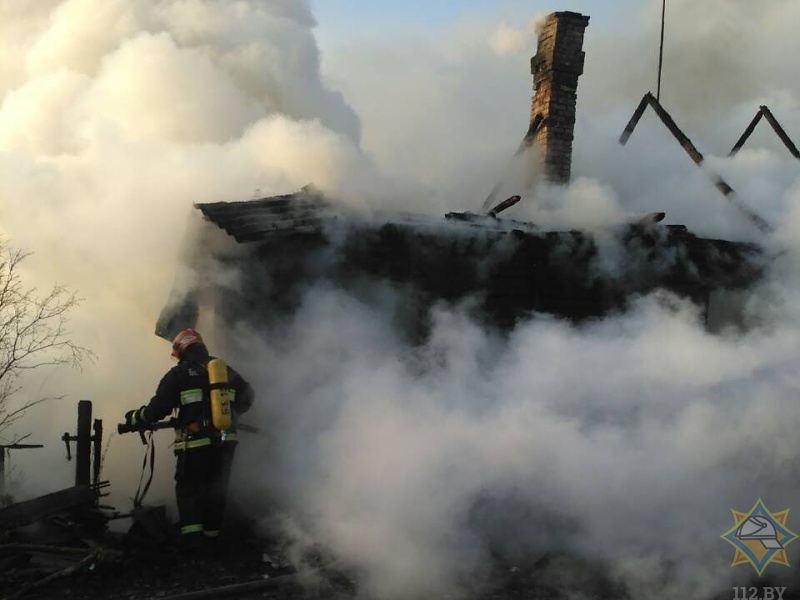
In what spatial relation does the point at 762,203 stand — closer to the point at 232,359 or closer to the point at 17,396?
the point at 232,359

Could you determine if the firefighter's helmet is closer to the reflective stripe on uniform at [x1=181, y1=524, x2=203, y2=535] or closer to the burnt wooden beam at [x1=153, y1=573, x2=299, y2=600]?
the reflective stripe on uniform at [x1=181, y1=524, x2=203, y2=535]

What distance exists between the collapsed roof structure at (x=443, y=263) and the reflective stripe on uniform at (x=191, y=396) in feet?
4.32

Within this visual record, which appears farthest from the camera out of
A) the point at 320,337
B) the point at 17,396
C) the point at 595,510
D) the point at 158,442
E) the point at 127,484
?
the point at 17,396

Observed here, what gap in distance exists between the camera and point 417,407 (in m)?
5.96

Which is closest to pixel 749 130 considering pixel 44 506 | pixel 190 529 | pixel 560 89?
pixel 560 89

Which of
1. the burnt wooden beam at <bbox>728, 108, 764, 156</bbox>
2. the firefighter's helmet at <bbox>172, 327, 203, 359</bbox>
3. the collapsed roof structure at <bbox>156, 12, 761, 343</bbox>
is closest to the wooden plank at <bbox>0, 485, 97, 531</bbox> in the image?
the firefighter's helmet at <bbox>172, 327, 203, 359</bbox>

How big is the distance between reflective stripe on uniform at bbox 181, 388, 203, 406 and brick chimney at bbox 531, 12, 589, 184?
6.23 metres

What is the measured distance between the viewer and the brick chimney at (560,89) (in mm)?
10125

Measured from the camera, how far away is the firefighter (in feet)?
18.0

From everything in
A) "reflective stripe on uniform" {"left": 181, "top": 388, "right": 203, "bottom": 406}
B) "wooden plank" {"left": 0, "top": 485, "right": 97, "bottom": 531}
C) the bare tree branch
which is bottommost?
"wooden plank" {"left": 0, "top": 485, "right": 97, "bottom": 531}

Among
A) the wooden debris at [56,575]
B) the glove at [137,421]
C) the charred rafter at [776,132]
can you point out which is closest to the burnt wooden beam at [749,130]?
the charred rafter at [776,132]

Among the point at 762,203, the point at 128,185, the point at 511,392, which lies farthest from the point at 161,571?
the point at 762,203

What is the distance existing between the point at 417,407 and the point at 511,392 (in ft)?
2.60

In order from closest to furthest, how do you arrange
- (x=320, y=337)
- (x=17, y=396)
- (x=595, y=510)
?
(x=595, y=510), (x=320, y=337), (x=17, y=396)
